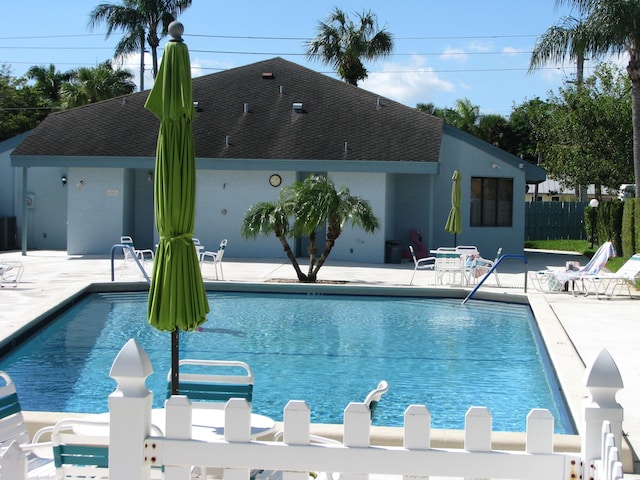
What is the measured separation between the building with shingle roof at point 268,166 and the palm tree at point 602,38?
327cm

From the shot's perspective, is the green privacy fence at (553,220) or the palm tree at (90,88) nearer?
the green privacy fence at (553,220)

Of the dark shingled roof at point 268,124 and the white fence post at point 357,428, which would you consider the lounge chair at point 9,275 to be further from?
the white fence post at point 357,428

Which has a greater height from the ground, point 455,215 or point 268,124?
point 268,124

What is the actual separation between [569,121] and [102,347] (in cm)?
2654

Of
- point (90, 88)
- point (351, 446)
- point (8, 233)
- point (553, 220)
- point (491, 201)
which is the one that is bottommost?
point (351, 446)

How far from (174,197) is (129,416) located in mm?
2758

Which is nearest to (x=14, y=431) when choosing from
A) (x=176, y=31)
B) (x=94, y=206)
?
(x=176, y=31)

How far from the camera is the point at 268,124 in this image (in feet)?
83.0

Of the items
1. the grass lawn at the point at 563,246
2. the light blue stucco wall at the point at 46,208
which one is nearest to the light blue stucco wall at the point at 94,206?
the light blue stucco wall at the point at 46,208

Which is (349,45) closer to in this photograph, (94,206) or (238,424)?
(94,206)

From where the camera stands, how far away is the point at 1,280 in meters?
16.6

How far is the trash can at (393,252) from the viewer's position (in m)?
23.9

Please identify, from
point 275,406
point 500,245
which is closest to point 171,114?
point 275,406

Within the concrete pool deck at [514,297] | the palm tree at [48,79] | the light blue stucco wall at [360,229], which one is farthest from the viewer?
the palm tree at [48,79]
